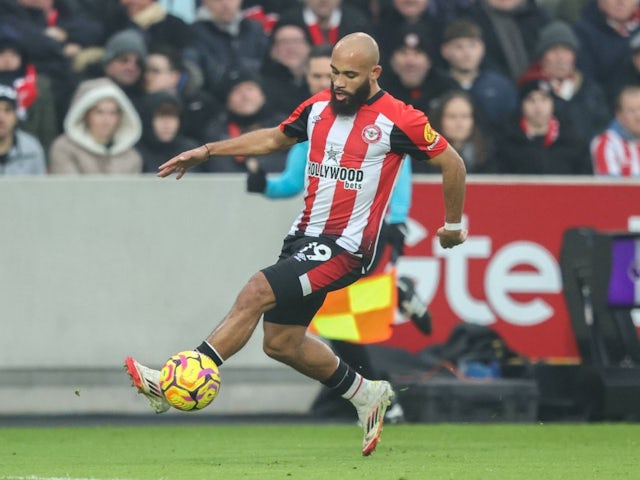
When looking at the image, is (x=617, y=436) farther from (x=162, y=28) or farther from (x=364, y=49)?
(x=162, y=28)

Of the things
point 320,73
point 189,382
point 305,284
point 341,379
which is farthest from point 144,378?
point 320,73

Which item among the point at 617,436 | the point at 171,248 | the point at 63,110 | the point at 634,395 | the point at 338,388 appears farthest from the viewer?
the point at 63,110

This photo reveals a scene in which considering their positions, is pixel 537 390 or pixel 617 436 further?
pixel 537 390

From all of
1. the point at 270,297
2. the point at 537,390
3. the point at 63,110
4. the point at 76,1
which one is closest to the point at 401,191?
the point at 537,390

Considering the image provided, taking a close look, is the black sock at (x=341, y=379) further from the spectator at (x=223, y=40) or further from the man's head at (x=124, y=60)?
the spectator at (x=223, y=40)

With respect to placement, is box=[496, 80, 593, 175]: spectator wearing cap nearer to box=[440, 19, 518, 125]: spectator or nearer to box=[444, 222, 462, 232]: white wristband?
box=[440, 19, 518, 125]: spectator

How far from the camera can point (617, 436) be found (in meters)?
11.2

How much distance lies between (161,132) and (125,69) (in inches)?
34.5

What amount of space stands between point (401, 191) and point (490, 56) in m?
4.95

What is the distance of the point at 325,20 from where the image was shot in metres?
15.6

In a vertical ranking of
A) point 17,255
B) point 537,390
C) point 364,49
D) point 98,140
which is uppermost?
point 364,49

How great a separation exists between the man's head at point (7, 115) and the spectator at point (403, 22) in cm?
370

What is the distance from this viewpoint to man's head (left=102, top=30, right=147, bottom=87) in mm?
14656

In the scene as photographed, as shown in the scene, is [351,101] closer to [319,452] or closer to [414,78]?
[319,452]
